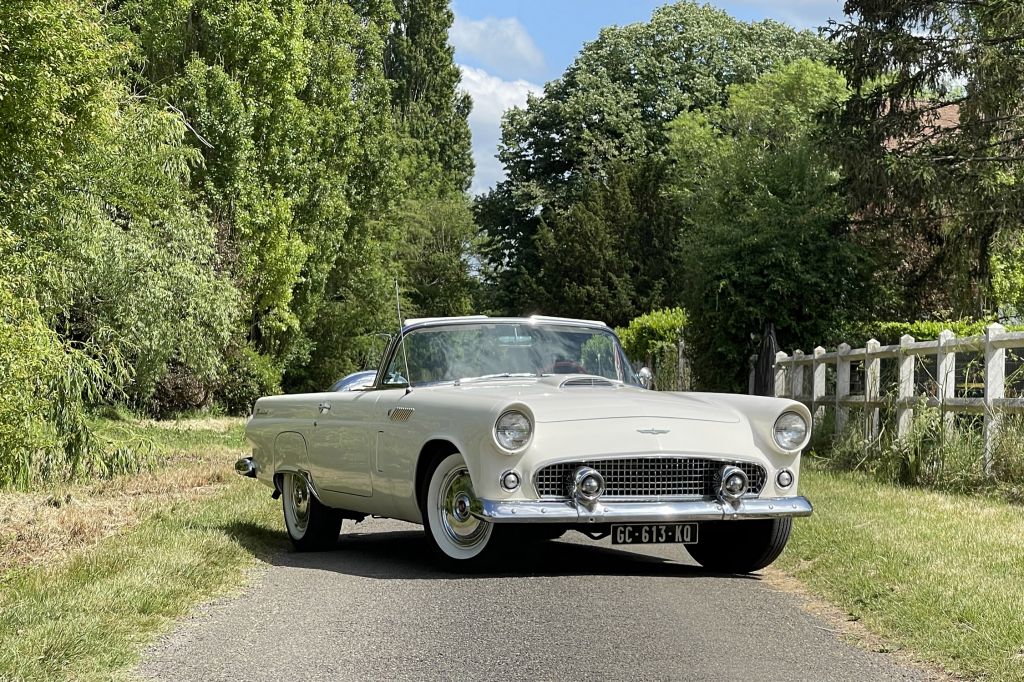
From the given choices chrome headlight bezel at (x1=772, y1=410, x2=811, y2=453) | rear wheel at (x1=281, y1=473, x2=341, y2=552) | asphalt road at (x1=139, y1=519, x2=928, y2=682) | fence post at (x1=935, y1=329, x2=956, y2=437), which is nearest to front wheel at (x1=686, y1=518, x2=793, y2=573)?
asphalt road at (x1=139, y1=519, x2=928, y2=682)

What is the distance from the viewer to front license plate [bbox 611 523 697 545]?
26.8 ft

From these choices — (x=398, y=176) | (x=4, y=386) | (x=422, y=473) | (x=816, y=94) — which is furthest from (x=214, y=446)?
(x=816, y=94)

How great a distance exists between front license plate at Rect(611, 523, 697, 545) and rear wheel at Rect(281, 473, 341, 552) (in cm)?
278

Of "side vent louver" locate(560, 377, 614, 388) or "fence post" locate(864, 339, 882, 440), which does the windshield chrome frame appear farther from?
"fence post" locate(864, 339, 882, 440)

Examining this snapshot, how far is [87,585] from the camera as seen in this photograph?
25.8 feet

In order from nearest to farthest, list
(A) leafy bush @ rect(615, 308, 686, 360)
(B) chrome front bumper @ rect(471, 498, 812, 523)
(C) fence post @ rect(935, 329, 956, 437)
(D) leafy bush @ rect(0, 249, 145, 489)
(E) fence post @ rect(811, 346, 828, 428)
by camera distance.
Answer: (B) chrome front bumper @ rect(471, 498, 812, 523) < (D) leafy bush @ rect(0, 249, 145, 489) < (C) fence post @ rect(935, 329, 956, 437) < (E) fence post @ rect(811, 346, 828, 428) < (A) leafy bush @ rect(615, 308, 686, 360)

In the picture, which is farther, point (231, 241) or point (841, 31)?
point (231, 241)

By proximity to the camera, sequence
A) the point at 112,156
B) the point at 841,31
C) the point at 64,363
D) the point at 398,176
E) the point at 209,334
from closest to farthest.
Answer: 1. the point at 64,363
2. the point at 112,156
3. the point at 209,334
4. the point at 841,31
5. the point at 398,176

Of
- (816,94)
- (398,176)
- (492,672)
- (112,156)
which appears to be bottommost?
(492,672)

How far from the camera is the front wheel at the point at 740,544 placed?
349 inches

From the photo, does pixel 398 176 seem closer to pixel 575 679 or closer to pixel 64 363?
pixel 64 363

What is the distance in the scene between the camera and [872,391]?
17922 mm

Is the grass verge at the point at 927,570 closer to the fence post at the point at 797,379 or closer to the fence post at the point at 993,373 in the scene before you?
the fence post at the point at 993,373

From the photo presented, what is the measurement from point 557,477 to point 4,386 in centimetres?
663
